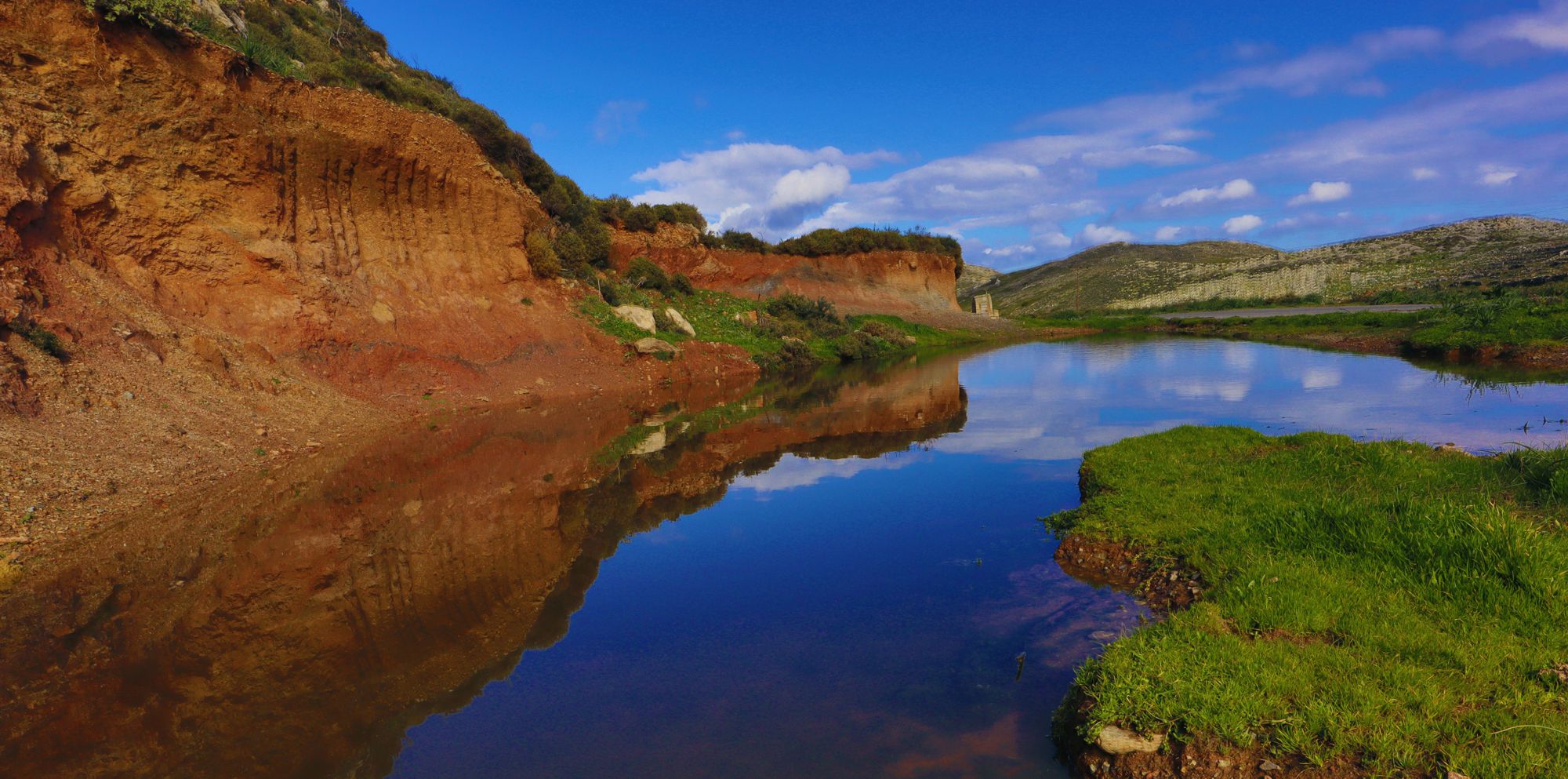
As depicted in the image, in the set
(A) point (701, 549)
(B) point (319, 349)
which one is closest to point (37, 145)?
(B) point (319, 349)

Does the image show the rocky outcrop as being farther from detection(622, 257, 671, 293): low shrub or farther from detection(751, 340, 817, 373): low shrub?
detection(751, 340, 817, 373): low shrub

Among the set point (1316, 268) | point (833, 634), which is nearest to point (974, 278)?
point (1316, 268)

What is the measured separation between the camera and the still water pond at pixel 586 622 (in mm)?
4688

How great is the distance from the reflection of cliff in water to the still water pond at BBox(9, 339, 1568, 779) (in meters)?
0.03

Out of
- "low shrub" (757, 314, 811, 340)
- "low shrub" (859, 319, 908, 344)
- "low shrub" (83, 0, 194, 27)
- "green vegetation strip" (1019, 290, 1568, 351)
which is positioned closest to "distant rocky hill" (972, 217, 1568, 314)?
"green vegetation strip" (1019, 290, 1568, 351)

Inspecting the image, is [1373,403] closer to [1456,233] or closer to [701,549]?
[701,549]

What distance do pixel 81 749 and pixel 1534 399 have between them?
2503 centimetres

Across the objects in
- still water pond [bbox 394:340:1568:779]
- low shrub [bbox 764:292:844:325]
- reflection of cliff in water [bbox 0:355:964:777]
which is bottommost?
still water pond [bbox 394:340:1568:779]

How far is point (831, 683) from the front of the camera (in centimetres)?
539

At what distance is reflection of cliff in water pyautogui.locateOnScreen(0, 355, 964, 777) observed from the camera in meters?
4.85

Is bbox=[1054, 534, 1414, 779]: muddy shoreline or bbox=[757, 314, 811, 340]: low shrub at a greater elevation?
bbox=[757, 314, 811, 340]: low shrub

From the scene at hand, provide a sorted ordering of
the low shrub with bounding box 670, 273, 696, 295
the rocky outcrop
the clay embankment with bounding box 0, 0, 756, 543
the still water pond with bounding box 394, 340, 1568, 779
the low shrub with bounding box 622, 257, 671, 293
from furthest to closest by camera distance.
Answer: the rocky outcrop
the low shrub with bounding box 670, 273, 696, 295
the low shrub with bounding box 622, 257, 671, 293
the clay embankment with bounding box 0, 0, 756, 543
the still water pond with bounding box 394, 340, 1568, 779

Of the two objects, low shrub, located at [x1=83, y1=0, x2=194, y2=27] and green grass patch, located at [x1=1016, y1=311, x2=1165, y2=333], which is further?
green grass patch, located at [x1=1016, y1=311, x2=1165, y2=333]

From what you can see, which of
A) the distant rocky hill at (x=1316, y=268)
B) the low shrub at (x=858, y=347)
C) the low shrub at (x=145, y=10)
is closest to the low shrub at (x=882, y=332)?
the low shrub at (x=858, y=347)
